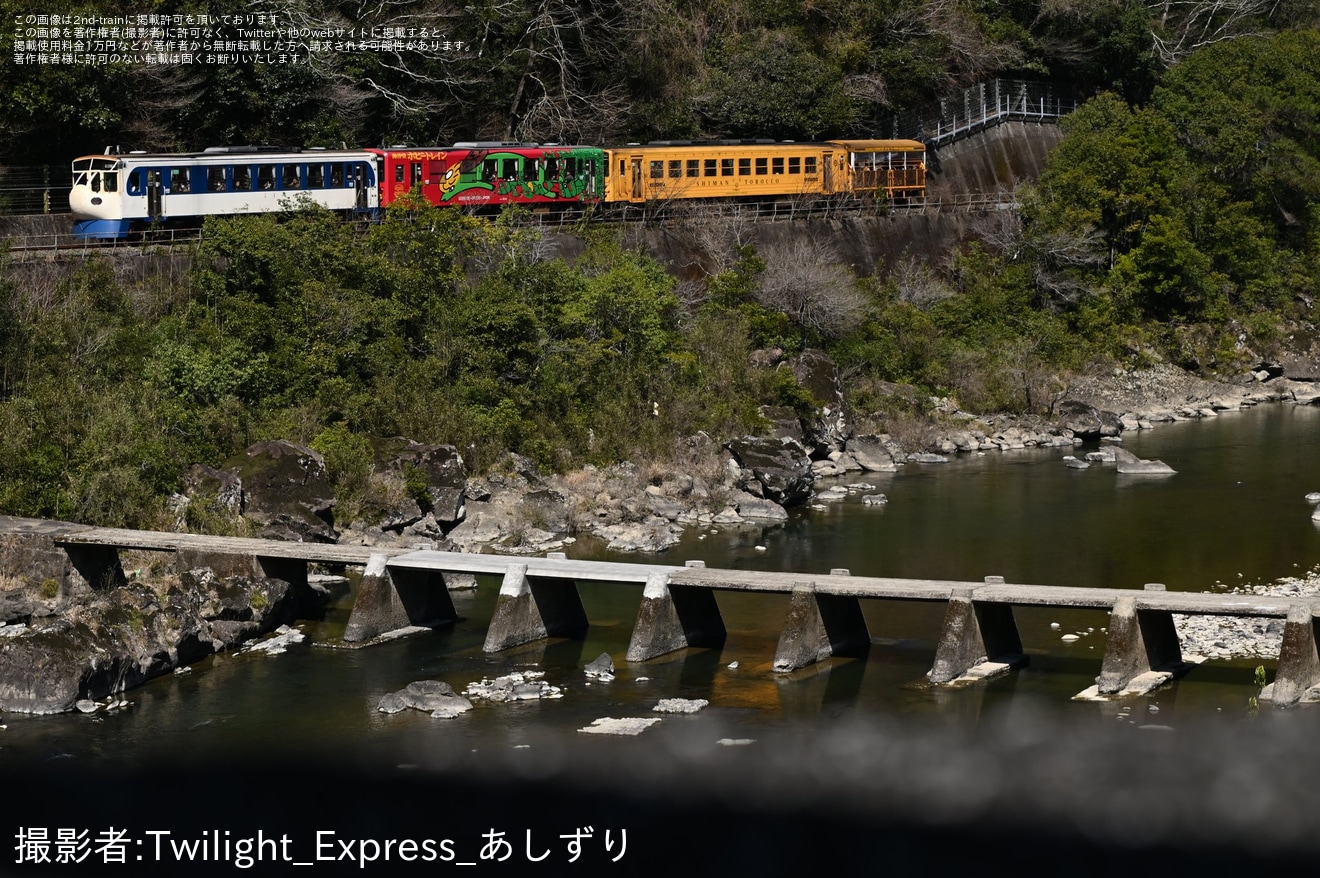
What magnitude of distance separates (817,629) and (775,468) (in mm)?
14218

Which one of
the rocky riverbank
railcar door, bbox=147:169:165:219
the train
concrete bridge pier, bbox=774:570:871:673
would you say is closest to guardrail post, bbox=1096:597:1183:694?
the rocky riverbank

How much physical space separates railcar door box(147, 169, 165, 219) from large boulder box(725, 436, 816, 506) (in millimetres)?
15335

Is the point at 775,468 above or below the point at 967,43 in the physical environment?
below

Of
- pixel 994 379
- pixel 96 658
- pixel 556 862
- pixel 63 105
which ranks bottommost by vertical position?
pixel 556 862

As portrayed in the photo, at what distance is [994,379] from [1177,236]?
10929 millimetres

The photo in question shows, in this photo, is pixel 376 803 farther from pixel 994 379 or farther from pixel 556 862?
pixel 994 379

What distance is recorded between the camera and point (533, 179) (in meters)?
50.5

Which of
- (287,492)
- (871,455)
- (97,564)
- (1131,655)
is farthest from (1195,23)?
(97,564)

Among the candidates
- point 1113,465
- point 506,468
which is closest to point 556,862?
point 506,468

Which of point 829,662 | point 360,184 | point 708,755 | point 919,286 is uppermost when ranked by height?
point 360,184

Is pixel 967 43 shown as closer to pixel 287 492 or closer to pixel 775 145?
pixel 775 145

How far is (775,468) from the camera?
38.8 meters

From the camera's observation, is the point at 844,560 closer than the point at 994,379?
Yes

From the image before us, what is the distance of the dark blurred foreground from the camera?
18188 millimetres
